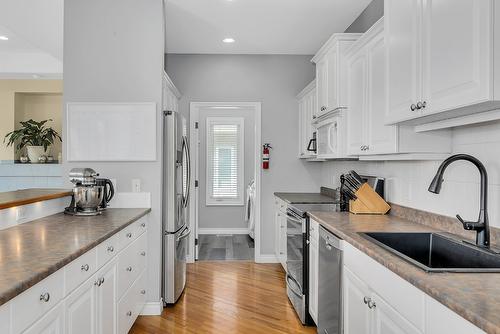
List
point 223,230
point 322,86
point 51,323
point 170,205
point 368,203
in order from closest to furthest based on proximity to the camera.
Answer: point 51,323 → point 368,203 → point 170,205 → point 322,86 → point 223,230

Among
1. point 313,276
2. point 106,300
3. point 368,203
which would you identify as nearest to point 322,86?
point 368,203

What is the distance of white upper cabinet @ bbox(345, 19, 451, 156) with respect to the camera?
2.14 m

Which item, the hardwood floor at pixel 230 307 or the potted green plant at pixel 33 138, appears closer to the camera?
the hardwood floor at pixel 230 307

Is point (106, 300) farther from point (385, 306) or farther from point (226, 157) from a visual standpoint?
point (226, 157)

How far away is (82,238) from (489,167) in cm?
206

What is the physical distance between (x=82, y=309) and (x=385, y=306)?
1.38m

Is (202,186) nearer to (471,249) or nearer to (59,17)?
(59,17)

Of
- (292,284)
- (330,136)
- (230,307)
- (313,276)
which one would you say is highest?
(330,136)

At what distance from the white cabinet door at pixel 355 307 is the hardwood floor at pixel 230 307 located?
1008 mm

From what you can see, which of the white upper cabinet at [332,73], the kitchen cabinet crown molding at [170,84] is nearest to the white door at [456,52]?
the white upper cabinet at [332,73]

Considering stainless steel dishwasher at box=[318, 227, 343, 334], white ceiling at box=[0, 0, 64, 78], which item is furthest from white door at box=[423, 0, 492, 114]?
→ white ceiling at box=[0, 0, 64, 78]

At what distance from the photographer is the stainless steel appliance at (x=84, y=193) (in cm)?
274

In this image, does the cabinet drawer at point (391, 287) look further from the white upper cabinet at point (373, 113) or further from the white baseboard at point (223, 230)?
the white baseboard at point (223, 230)

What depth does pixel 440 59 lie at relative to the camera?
1.62 m
